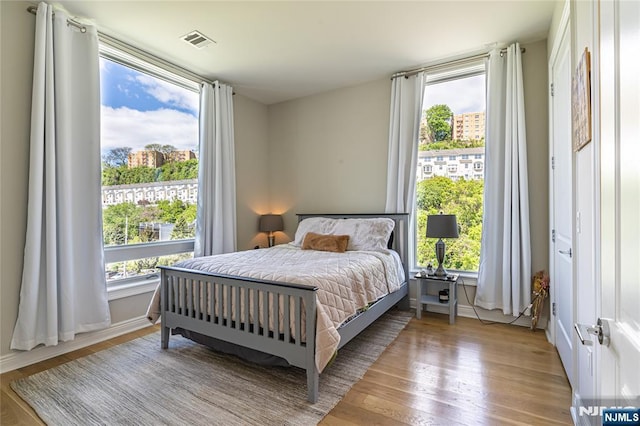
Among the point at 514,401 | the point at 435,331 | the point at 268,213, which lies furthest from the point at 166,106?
the point at 514,401

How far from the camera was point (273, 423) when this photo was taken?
1669 millimetres

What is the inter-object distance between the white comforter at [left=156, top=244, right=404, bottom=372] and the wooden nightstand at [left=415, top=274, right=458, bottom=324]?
0.74 feet

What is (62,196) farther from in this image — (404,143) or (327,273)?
(404,143)

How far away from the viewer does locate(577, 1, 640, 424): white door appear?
2.12 ft

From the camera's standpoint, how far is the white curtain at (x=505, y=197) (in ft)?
9.76

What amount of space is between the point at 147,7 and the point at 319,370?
3.01 metres

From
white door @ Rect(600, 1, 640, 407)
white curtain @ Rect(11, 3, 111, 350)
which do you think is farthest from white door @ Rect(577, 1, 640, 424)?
white curtain @ Rect(11, 3, 111, 350)

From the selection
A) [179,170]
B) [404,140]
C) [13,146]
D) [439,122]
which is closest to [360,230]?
[404,140]

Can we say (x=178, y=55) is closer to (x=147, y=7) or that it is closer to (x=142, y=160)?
(x=147, y=7)

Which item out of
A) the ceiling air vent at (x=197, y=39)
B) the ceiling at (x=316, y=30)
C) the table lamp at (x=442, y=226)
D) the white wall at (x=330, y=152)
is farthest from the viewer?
the white wall at (x=330, y=152)

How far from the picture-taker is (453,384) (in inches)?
79.9

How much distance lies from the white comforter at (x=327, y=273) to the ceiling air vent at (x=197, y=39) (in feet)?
6.84

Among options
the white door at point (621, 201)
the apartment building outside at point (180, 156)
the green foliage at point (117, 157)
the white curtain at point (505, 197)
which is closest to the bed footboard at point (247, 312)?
the green foliage at point (117, 157)

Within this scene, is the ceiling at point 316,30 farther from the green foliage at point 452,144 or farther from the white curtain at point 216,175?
the green foliage at point 452,144
